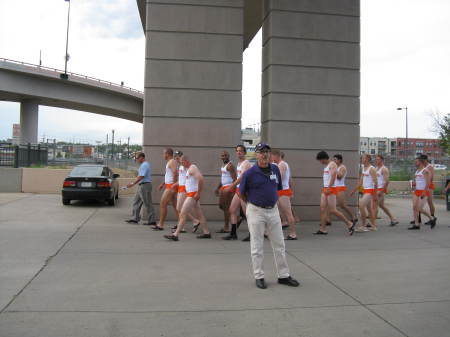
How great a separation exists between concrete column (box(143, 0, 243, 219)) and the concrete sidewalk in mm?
2916

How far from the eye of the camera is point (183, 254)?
7.36 metres

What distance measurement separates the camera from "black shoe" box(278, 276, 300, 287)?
5547 millimetres

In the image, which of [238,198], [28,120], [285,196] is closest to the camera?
[238,198]

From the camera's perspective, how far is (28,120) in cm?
3906

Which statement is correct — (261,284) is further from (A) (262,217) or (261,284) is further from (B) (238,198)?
(B) (238,198)

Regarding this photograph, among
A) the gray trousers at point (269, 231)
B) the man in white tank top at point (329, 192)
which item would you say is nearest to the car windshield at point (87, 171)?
the man in white tank top at point (329, 192)

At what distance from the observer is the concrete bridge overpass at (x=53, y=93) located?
34812 mm

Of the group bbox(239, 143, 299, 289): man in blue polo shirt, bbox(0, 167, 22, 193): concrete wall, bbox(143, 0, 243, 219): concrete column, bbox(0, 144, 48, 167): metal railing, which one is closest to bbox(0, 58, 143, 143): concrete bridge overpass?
bbox(0, 144, 48, 167): metal railing

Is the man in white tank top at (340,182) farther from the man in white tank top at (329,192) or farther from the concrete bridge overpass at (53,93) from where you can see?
the concrete bridge overpass at (53,93)

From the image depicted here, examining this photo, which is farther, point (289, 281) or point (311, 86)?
point (311, 86)

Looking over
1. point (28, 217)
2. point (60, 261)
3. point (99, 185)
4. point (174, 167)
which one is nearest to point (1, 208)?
point (28, 217)

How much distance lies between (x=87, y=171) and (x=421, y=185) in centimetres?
1049

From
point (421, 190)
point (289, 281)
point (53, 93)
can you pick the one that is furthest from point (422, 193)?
point (53, 93)

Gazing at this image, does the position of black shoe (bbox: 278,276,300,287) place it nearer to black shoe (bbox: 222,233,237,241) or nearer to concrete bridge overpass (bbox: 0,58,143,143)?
black shoe (bbox: 222,233,237,241)
